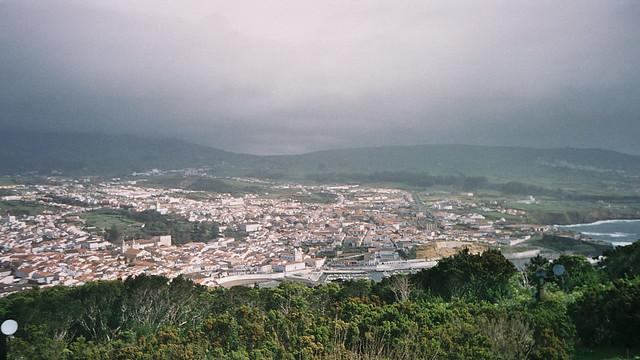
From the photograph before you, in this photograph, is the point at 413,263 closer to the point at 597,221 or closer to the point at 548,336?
the point at 548,336

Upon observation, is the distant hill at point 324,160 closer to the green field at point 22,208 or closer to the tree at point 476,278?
the green field at point 22,208

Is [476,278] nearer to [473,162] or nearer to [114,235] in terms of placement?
[114,235]

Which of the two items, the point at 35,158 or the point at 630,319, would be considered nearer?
the point at 630,319

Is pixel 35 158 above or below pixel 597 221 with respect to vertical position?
above

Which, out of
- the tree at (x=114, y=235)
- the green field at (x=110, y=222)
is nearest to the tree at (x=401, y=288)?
the tree at (x=114, y=235)

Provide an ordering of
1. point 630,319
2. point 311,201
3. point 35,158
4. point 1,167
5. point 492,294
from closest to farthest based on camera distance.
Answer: point 630,319, point 492,294, point 311,201, point 1,167, point 35,158

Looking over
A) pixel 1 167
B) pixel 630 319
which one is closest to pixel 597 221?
pixel 630 319

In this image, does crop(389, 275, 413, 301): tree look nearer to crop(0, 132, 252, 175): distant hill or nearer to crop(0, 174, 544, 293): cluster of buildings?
crop(0, 174, 544, 293): cluster of buildings

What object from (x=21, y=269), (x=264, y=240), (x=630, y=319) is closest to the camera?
(x=630, y=319)
